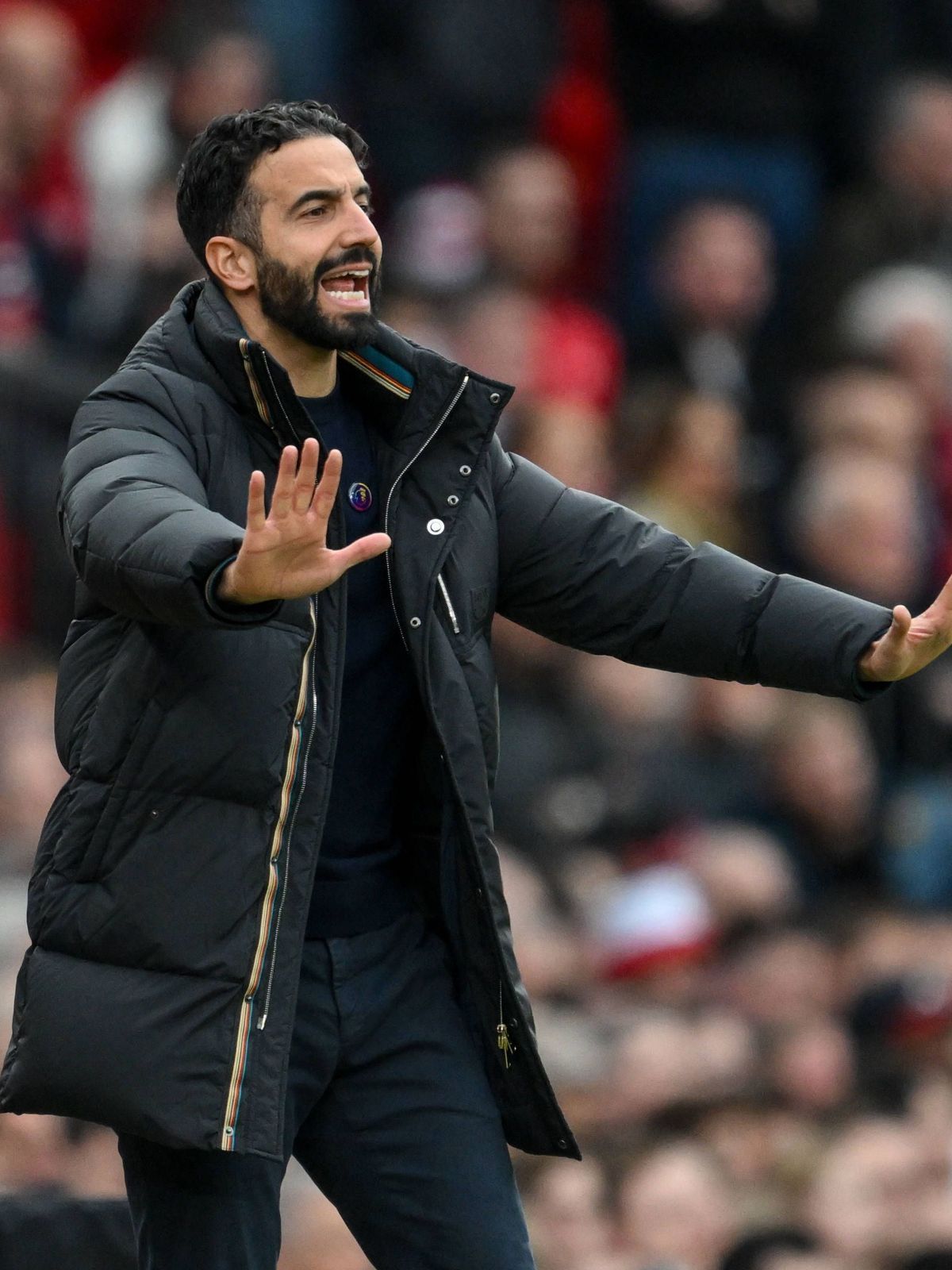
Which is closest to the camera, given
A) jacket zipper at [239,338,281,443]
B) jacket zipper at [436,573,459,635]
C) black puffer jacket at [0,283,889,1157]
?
black puffer jacket at [0,283,889,1157]

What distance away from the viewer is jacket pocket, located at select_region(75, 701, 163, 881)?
3.14 m

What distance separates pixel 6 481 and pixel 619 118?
11.6 feet

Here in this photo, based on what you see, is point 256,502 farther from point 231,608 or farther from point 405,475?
point 405,475

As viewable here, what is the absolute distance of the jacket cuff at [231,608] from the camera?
2904 millimetres

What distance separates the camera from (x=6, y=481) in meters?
6.47

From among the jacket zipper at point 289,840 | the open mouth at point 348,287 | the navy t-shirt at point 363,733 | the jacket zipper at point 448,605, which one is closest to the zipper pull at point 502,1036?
the navy t-shirt at point 363,733

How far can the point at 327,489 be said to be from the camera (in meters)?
2.91

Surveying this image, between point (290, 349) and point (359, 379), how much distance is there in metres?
0.11

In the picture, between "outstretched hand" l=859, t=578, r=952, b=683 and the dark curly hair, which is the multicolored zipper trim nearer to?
the dark curly hair

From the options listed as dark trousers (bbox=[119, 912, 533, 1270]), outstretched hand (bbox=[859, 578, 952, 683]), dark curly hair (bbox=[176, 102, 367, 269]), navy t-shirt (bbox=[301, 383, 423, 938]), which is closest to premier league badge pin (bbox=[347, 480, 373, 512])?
navy t-shirt (bbox=[301, 383, 423, 938])

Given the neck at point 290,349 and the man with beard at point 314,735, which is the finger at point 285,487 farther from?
the neck at point 290,349

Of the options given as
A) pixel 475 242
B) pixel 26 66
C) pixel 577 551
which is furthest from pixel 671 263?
pixel 577 551

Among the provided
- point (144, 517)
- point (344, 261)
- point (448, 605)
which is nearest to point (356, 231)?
point (344, 261)

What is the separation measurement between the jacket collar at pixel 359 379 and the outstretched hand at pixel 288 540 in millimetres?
386
